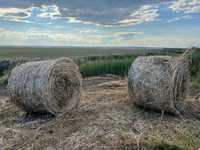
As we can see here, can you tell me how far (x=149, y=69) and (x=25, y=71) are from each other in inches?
86.1

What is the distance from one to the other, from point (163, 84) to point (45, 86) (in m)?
1.98

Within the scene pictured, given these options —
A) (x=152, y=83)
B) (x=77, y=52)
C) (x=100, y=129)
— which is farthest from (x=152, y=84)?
(x=77, y=52)

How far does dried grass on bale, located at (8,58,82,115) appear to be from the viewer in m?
5.71

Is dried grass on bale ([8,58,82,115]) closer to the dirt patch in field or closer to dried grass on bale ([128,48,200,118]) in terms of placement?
the dirt patch in field

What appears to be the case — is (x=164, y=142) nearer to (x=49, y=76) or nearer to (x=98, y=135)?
(x=98, y=135)

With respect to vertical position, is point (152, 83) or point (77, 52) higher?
point (152, 83)

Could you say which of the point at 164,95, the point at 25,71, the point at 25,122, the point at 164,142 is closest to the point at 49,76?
the point at 25,71

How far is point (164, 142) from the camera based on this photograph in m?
4.45

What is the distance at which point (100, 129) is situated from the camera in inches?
195

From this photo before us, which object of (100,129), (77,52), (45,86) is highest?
(45,86)

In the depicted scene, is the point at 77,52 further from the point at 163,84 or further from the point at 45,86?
the point at 163,84

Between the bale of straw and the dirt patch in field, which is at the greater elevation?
the bale of straw

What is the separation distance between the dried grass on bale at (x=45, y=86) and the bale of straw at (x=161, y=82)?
1.19 m

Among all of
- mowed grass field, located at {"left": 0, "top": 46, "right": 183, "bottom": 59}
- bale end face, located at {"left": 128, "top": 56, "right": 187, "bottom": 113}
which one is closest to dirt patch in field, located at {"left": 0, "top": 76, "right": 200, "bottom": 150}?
bale end face, located at {"left": 128, "top": 56, "right": 187, "bottom": 113}
